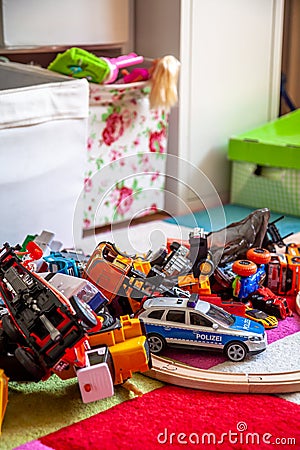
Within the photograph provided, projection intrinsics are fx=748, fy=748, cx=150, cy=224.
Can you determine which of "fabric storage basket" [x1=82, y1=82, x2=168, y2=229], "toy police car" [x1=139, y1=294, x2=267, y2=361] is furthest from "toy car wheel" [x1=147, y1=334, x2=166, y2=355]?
"fabric storage basket" [x1=82, y1=82, x2=168, y2=229]

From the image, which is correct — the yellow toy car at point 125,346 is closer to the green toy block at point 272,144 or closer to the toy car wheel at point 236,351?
the toy car wheel at point 236,351

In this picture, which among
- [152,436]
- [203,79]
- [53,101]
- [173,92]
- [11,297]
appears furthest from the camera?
[203,79]

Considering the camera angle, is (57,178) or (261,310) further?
(57,178)

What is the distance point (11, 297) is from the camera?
4.10 feet

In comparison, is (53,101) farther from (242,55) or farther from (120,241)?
(242,55)

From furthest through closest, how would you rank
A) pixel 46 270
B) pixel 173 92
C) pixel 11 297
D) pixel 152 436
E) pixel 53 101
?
pixel 173 92, pixel 53 101, pixel 46 270, pixel 11 297, pixel 152 436

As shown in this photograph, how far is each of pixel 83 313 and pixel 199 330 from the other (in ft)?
0.84

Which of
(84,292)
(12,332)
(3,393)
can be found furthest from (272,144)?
(3,393)

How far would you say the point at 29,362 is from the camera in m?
1.19

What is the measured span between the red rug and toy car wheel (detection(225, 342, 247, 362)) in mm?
113

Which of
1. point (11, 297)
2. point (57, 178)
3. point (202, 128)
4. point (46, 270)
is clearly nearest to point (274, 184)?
point (202, 128)

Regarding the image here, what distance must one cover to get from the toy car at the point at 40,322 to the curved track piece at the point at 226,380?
0.16 metres

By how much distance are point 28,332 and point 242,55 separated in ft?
5.11

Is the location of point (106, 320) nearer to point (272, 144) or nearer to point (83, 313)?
point (83, 313)
